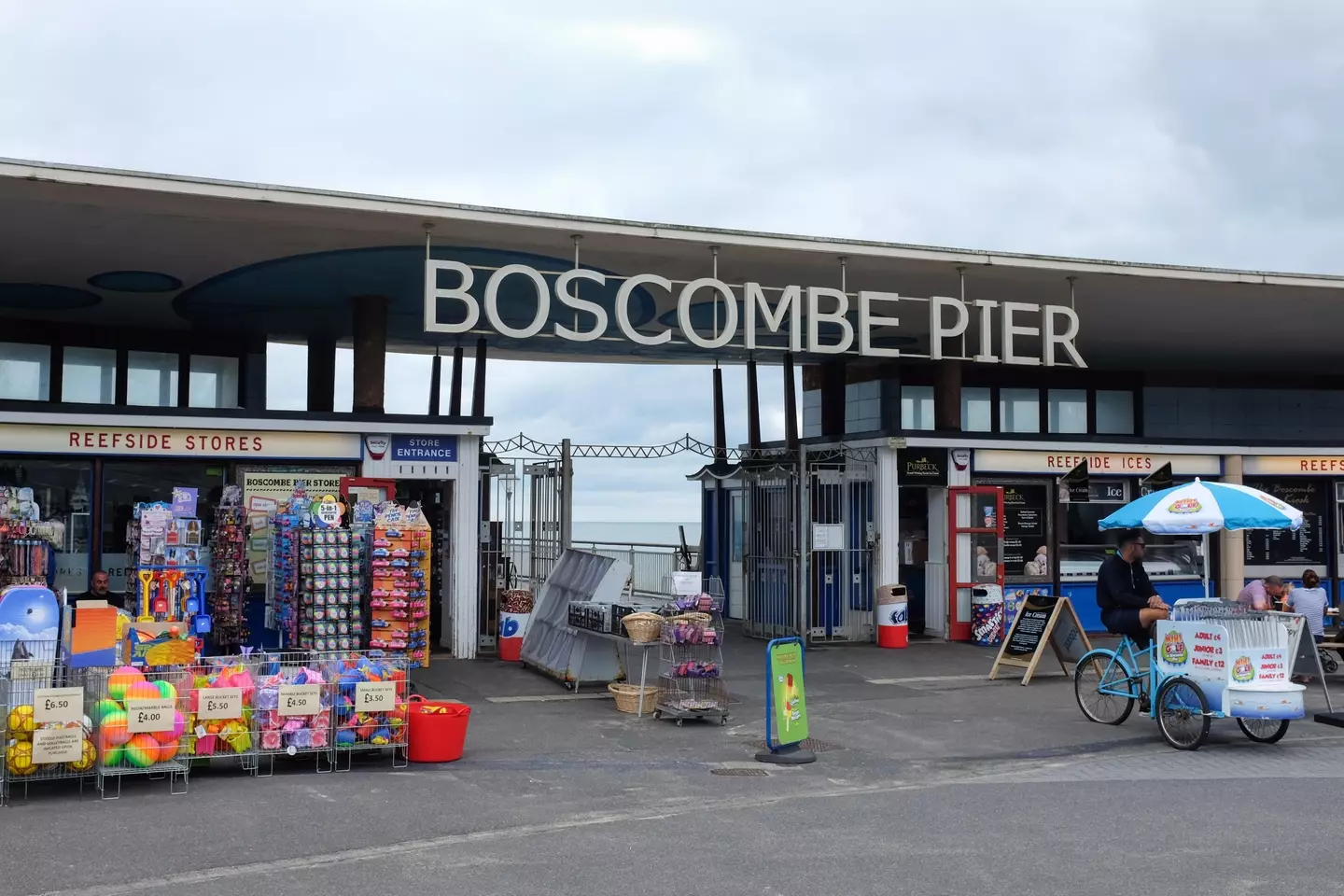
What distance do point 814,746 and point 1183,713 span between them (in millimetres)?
3186

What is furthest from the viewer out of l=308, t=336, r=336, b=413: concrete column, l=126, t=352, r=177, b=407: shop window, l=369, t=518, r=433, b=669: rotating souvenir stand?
l=308, t=336, r=336, b=413: concrete column

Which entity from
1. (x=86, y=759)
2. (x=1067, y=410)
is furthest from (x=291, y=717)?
(x=1067, y=410)

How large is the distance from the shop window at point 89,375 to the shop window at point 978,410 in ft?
53.6

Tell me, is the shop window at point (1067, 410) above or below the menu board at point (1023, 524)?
above

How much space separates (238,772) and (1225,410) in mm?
24184

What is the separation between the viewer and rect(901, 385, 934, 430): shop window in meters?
25.1

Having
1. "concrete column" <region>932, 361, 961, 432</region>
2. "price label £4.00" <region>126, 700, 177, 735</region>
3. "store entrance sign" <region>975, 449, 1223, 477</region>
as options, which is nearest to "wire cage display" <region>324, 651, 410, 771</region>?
"price label £4.00" <region>126, 700, 177, 735</region>

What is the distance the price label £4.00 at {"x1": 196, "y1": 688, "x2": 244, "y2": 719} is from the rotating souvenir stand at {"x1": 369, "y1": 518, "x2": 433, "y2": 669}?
4.60 m

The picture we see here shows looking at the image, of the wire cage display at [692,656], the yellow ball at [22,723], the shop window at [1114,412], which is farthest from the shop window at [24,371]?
the shop window at [1114,412]

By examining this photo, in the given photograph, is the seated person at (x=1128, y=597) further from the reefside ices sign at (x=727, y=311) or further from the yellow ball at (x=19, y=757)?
the yellow ball at (x=19, y=757)

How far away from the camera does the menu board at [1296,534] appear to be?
2106 cm

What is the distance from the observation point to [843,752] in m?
10.7

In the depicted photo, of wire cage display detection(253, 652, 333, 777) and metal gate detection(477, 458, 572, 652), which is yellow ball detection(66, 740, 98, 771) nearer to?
wire cage display detection(253, 652, 333, 777)

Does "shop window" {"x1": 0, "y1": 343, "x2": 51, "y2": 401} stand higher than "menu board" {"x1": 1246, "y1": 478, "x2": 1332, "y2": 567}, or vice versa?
"shop window" {"x1": 0, "y1": 343, "x2": 51, "y2": 401}
